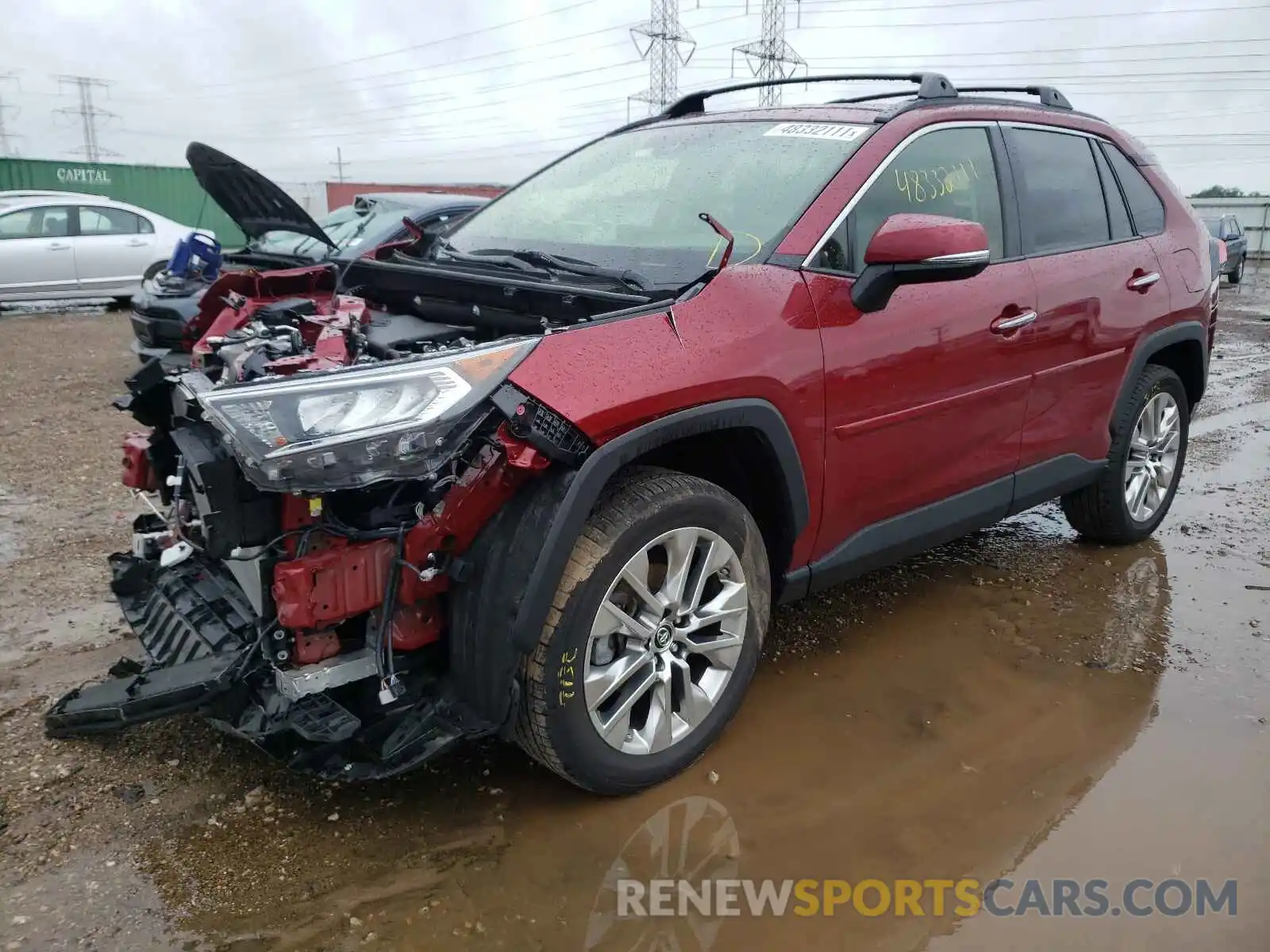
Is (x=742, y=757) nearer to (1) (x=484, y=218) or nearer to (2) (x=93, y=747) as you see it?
(2) (x=93, y=747)

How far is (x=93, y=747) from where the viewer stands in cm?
283

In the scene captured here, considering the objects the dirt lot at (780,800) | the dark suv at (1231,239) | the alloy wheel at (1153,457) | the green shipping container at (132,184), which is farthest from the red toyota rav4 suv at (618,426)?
the green shipping container at (132,184)

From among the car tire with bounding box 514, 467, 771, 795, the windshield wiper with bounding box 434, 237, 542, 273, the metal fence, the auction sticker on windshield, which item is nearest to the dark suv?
the metal fence

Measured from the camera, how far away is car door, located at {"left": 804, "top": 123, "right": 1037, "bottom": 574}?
9.58ft

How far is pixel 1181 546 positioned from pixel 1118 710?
197 centimetres

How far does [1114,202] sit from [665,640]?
2954 mm

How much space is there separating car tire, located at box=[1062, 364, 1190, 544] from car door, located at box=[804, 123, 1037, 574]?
0.98m

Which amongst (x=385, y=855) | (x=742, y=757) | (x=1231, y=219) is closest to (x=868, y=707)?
(x=742, y=757)

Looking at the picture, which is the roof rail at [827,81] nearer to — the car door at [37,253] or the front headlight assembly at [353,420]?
the front headlight assembly at [353,420]

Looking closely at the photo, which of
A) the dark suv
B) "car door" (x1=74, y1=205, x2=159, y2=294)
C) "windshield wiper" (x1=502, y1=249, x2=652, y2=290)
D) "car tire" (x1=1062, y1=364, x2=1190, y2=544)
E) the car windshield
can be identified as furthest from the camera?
the dark suv

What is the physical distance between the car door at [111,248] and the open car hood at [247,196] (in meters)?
10.4

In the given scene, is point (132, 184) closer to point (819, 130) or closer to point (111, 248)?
point (111, 248)

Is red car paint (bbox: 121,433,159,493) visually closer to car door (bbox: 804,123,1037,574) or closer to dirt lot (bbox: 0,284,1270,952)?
dirt lot (bbox: 0,284,1270,952)

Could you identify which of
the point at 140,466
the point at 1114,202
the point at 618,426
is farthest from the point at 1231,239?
the point at 140,466
